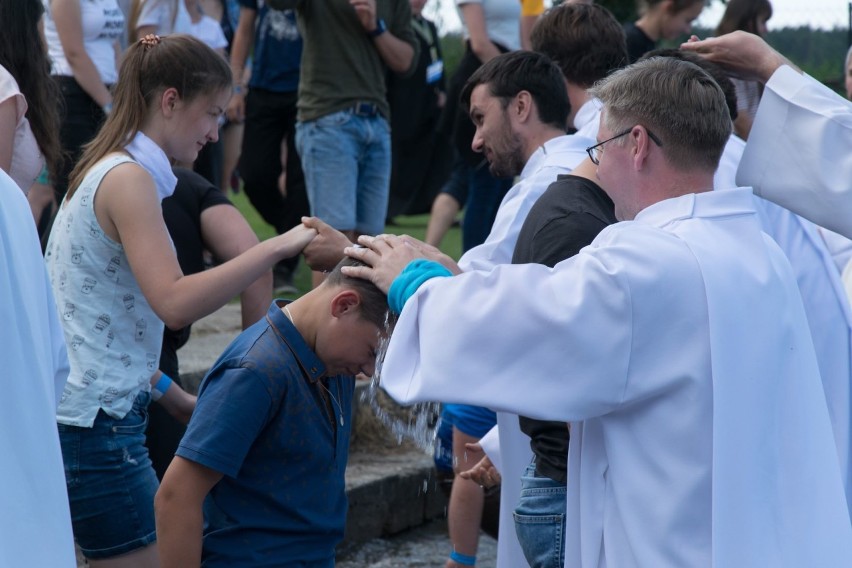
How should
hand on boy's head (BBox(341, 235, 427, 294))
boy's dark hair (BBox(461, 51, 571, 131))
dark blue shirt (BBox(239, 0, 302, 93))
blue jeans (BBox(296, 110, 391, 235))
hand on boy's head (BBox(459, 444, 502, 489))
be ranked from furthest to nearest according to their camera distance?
dark blue shirt (BBox(239, 0, 302, 93)) < blue jeans (BBox(296, 110, 391, 235)) < boy's dark hair (BBox(461, 51, 571, 131)) < hand on boy's head (BBox(459, 444, 502, 489)) < hand on boy's head (BBox(341, 235, 427, 294))

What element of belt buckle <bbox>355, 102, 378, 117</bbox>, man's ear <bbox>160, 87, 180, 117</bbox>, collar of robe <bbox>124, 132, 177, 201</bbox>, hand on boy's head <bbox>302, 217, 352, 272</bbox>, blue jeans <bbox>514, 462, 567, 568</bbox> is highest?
man's ear <bbox>160, 87, 180, 117</bbox>

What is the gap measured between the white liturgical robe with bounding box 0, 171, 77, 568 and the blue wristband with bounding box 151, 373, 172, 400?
4.24ft

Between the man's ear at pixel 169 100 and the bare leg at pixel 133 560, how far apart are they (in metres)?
1.22

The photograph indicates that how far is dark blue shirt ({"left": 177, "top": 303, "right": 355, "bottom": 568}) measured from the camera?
105 inches

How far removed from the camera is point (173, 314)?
3.07 metres

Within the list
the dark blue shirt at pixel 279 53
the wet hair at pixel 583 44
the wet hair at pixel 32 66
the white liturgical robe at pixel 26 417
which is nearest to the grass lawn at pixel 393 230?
the dark blue shirt at pixel 279 53

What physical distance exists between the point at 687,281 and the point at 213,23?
17.8 feet

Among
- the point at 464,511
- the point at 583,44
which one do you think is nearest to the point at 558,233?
the point at 583,44

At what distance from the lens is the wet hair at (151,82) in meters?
3.27

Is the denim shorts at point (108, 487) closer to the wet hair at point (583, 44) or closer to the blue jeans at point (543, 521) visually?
the blue jeans at point (543, 521)

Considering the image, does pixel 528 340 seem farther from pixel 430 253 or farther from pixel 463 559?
pixel 463 559

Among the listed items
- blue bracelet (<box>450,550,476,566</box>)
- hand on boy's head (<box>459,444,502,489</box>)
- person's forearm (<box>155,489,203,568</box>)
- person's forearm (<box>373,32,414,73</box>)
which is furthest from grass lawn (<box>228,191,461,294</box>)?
person's forearm (<box>155,489,203,568</box>)

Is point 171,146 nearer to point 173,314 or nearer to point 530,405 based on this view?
point 173,314

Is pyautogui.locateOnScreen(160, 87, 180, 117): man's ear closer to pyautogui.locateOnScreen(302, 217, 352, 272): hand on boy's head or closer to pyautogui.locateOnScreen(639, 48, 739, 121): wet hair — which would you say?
pyautogui.locateOnScreen(302, 217, 352, 272): hand on boy's head
